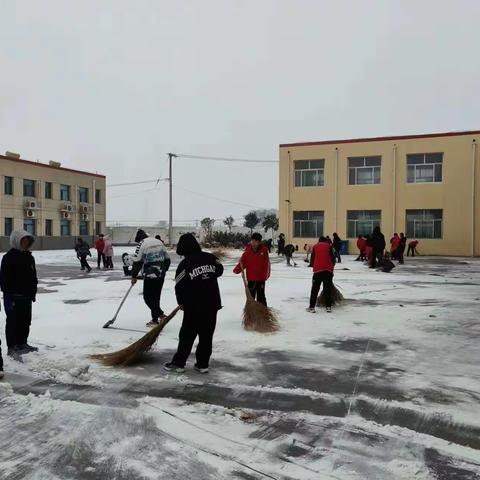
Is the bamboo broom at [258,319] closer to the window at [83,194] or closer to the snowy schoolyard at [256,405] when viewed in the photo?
the snowy schoolyard at [256,405]

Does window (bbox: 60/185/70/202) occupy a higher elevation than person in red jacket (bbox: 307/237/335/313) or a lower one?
higher

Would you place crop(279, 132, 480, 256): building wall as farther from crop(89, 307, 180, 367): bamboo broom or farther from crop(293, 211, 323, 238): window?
crop(89, 307, 180, 367): bamboo broom

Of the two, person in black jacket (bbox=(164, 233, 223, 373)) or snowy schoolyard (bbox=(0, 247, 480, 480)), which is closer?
snowy schoolyard (bbox=(0, 247, 480, 480))

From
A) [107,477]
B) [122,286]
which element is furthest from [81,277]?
[107,477]

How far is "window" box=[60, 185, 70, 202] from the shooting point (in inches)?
1811

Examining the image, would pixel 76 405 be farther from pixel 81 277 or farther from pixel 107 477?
pixel 81 277

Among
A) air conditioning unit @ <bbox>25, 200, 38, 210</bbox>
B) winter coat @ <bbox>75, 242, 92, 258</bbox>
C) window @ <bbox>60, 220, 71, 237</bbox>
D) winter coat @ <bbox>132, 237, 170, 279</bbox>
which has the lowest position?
winter coat @ <bbox>75, 242, 92, 258</bbox>

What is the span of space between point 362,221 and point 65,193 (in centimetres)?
2703

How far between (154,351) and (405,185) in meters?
29.1

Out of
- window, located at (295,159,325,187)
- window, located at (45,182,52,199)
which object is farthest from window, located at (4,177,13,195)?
window, located at (295,159,325,187)

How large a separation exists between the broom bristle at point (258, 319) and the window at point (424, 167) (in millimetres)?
27333

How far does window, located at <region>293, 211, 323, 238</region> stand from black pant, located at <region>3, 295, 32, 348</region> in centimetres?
2969

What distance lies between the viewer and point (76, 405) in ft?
15.0

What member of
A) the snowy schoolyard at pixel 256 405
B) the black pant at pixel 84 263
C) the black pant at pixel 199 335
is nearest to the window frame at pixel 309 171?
the black pant at pixel 84 263
